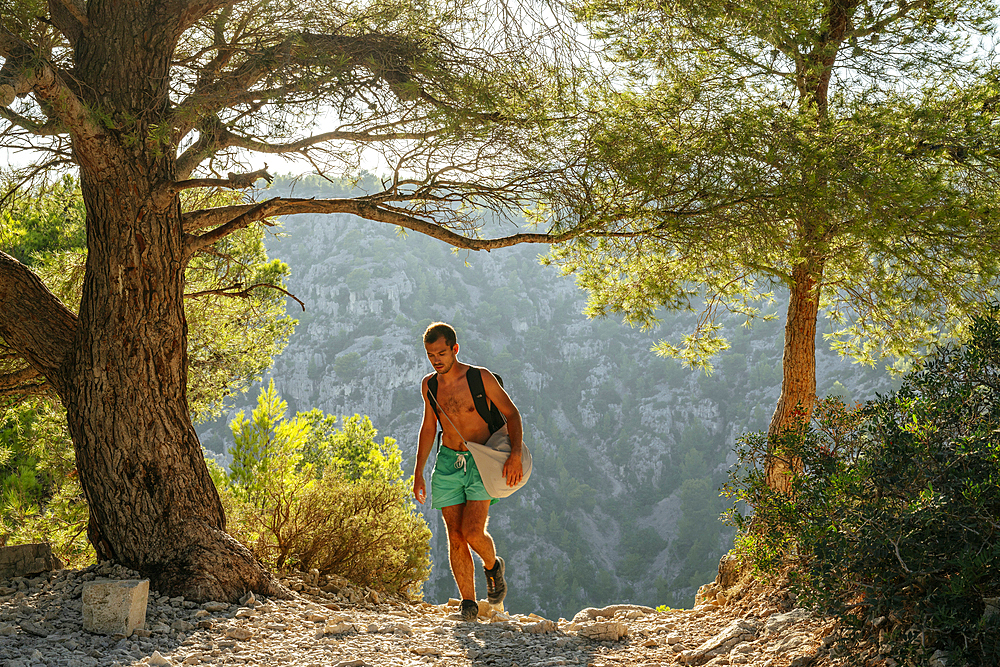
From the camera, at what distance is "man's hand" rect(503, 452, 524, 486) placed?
361 cm

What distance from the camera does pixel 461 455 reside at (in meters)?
3.77

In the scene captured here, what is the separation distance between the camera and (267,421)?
6.80m

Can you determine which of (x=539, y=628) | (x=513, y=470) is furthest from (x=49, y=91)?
(x=539, y=628)

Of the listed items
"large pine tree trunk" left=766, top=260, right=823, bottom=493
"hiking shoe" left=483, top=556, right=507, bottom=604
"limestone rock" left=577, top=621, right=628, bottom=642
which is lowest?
"limestone rock" left=577, top=621, right=628, bottom=642

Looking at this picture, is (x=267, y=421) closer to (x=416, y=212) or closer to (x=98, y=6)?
(x=416, y=212)

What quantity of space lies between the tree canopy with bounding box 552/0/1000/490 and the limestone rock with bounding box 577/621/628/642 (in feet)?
6.58

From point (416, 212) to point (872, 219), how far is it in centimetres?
241

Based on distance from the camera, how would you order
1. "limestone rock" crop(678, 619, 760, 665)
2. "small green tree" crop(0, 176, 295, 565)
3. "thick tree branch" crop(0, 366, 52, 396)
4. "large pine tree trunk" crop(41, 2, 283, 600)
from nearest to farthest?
→ "limestone rock" crop(678, 619, 760, 665), "large pine tree trunk" crop(41, 2, 283, 600), "thick tree branch" crop(0, 366, 52, 396), "small green tree" crop(0, 176, 295, 565)

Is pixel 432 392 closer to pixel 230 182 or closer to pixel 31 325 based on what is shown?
pixel 230 182

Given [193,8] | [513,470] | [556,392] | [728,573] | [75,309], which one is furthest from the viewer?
[556,392]

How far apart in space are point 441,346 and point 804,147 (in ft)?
6.86

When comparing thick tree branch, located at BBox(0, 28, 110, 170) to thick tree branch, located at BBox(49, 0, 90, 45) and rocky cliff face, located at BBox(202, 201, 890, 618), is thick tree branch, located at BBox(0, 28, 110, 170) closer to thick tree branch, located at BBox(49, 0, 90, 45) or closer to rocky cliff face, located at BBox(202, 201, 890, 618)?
thick tree branch, located at BBox(49, 0, 90, 45)

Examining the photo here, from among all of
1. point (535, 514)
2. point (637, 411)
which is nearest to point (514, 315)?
point (637, 411)

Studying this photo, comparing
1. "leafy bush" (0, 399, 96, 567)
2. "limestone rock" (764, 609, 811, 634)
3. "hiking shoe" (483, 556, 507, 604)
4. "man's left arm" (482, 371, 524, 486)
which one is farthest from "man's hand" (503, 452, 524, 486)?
"leafy bush" (0, 399, 96, 567)
